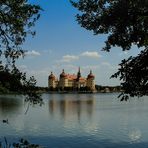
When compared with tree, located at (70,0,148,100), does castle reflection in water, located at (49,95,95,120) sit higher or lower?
lower

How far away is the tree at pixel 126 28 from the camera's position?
16.3m

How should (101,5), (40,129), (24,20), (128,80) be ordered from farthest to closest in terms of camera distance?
(40,129) < (101,5) < (128,80) < (24,20)

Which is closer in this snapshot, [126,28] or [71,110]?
[126,28]

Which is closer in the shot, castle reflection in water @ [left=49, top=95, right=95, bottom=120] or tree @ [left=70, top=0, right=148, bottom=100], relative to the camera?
tree @ [left=70, top=0, right=148, bottom=100]

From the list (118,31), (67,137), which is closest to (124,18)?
(118,31)

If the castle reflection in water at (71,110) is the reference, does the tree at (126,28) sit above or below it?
above

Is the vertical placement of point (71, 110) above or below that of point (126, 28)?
below

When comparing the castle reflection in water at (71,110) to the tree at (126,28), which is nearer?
the tree at (126,28)

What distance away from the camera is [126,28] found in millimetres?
18359

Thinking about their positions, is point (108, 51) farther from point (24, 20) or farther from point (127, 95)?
point (24, 20)

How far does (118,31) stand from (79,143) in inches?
498

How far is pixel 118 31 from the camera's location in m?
18.6

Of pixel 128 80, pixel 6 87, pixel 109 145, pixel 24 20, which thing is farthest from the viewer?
pixel 109 145

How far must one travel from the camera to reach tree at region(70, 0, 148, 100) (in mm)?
16281
